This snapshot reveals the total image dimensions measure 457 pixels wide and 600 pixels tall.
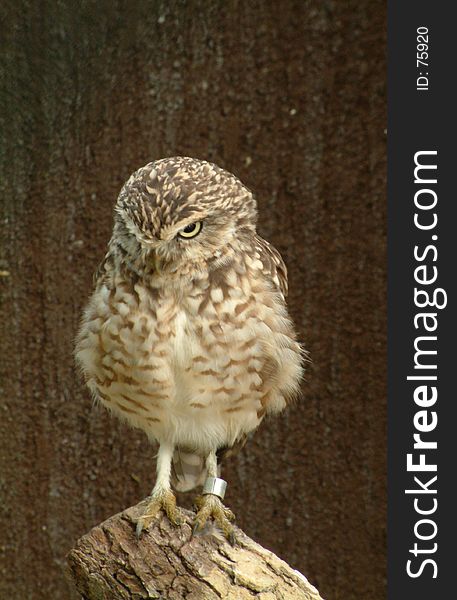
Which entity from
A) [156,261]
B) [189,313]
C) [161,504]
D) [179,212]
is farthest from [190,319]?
[161,504]

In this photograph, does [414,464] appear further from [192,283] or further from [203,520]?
[192,283]

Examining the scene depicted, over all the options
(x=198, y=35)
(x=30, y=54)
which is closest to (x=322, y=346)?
(x=198, y=35)

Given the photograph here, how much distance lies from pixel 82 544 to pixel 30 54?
1.68 m

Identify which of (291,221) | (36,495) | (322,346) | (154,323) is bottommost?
(36,495)

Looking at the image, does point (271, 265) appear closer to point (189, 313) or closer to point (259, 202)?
point (189, 313)

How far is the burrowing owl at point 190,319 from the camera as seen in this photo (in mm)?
1873

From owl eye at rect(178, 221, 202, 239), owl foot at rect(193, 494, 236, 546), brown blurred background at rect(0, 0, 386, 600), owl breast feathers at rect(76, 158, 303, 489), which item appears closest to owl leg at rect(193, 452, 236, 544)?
owl foot at rect(193, 494, 236, 546)

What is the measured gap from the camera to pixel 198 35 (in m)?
2.77

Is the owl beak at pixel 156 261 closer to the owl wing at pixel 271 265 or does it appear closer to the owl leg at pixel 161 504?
Result: the owl wing at pixel 271 265

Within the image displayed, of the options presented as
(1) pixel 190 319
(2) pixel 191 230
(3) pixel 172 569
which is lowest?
(3) pixel 172 569

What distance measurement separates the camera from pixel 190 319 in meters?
1.98

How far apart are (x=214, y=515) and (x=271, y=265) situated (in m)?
0.62

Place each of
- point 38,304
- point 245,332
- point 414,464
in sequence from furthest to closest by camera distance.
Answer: point 38,304
point 414,464
point 245,332

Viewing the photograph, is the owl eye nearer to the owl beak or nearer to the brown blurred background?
the owl beak
